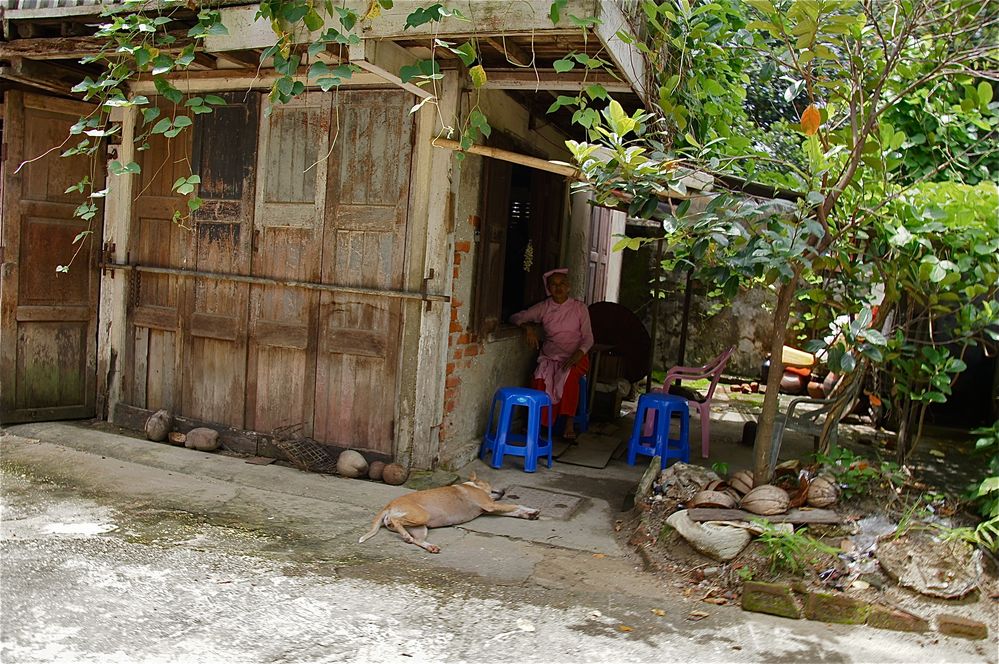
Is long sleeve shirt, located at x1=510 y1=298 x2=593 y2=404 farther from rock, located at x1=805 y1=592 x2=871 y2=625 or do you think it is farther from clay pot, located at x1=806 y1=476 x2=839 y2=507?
rock, located at x1=805 y1=592 x2=871 y2=625

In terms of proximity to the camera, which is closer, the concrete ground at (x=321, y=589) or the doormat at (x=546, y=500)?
the concrete ground at (x=321, y=589)

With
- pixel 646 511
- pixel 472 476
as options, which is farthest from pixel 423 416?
pixel 646 511

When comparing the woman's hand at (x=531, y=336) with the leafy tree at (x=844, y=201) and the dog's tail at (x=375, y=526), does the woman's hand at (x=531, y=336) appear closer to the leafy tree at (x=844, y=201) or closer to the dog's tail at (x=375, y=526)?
the leafy tree at (x=844, y=201)

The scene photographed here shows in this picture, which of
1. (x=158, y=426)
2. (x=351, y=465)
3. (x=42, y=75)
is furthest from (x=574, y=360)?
(x=42, y=75)

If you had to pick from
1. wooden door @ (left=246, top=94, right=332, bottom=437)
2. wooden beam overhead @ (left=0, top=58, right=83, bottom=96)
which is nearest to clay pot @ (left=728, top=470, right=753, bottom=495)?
wooden door @ (left=246, top=94, right=332, bottom=437)

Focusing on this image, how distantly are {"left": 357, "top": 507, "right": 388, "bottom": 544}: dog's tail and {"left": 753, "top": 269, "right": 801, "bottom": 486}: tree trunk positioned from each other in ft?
7.41

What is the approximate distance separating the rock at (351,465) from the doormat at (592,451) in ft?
5.92

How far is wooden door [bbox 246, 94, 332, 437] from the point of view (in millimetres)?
5820

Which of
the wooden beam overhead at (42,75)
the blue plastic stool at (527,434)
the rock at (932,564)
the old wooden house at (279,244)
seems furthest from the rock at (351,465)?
the wooden beam overhead at (42,75)

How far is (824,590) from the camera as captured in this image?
397 cm

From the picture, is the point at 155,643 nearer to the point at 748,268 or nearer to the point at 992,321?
the point at 748,268

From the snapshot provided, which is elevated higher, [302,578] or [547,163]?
[547,163]

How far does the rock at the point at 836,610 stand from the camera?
12.1ft

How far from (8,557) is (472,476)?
2.76 meters
